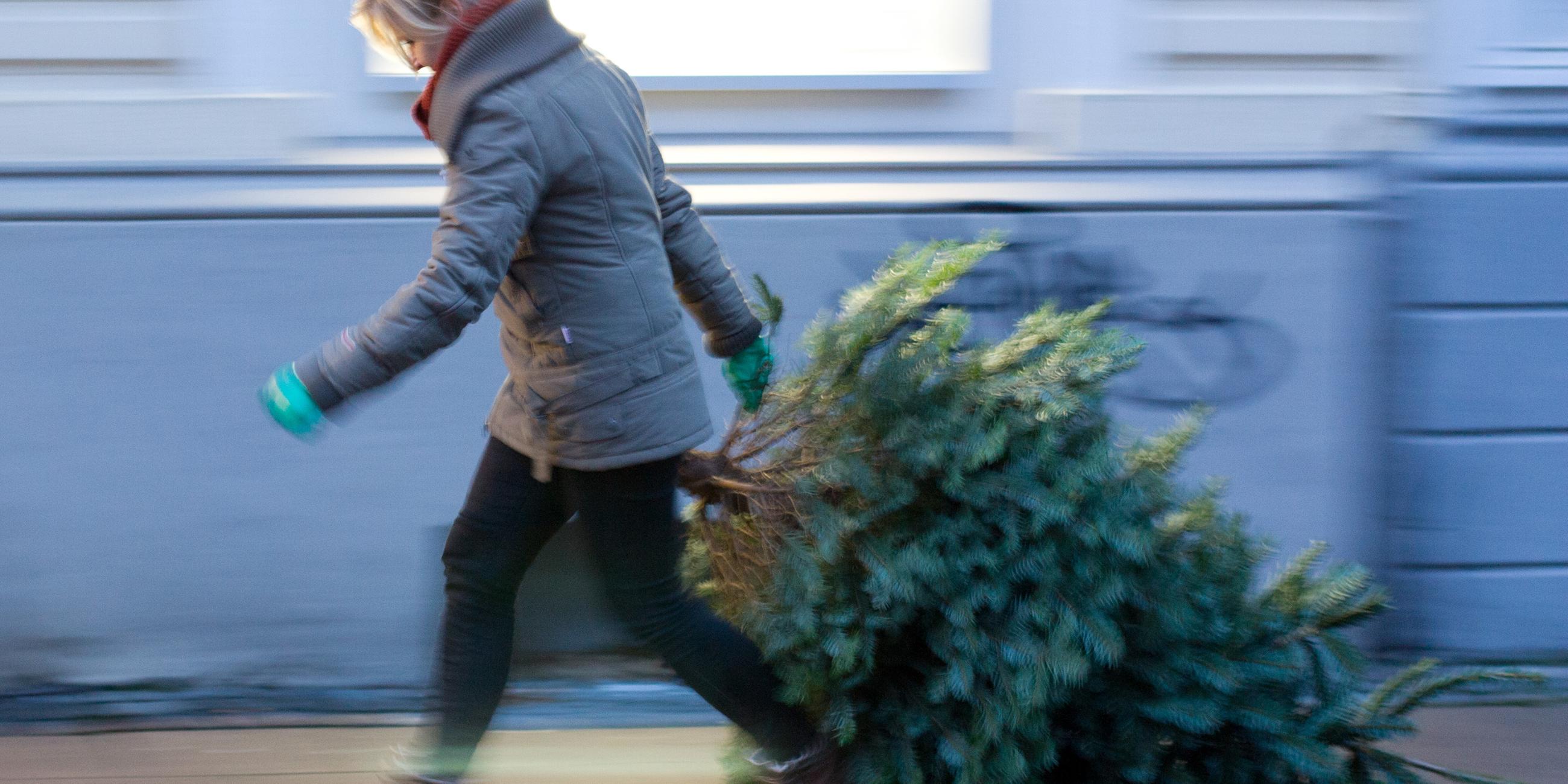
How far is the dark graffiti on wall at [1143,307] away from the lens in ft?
11.9

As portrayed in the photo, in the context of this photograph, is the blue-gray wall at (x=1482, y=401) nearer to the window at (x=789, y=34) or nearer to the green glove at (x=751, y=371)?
the window at (x=789, y=34)

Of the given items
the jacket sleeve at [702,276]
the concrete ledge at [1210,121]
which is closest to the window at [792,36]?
the concrete ledge at [1210,121]

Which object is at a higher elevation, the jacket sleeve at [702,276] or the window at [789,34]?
the window at [789,34]

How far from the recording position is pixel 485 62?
2.08 metres

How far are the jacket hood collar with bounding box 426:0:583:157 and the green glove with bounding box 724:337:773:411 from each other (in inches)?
25.5

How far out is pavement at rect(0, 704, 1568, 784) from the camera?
9.95 ft

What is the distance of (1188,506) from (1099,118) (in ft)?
5.48

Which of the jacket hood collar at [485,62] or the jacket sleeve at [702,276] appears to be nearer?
the jacket hood collar at [485,62]

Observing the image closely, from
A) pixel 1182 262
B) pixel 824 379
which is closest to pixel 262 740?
pixel 824 379

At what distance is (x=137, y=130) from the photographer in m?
3.49

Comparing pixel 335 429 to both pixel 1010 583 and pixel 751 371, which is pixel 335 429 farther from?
pixel 1010 583

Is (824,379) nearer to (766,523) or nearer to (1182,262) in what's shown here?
(766,523)

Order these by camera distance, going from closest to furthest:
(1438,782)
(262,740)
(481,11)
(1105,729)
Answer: (481,11) → (1105,729) → (1438,782) → (262,740)

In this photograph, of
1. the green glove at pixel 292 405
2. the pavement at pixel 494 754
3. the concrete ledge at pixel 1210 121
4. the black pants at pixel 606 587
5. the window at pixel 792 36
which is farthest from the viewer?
the window at pixel 792 36
